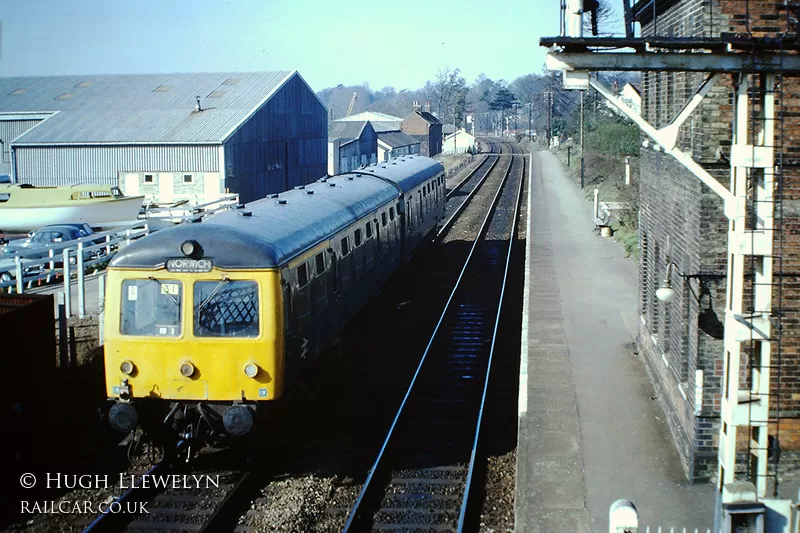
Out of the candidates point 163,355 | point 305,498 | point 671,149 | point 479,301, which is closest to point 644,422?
point 305,498

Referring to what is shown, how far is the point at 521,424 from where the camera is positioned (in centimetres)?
1064

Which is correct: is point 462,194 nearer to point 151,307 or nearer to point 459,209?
point 459,209

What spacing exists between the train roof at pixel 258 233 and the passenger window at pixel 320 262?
0.20 m

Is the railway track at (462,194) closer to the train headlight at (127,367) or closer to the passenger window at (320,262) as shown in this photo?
the passenger window at (320,262)

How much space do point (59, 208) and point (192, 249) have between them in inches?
833

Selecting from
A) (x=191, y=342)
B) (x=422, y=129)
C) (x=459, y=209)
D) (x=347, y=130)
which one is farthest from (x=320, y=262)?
(x=422, y=129)

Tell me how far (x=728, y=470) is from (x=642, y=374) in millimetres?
6415

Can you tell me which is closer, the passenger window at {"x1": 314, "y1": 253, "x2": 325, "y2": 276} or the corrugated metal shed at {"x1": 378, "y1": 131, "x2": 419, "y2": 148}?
the passenger window at {"x1": 314, "y1": 253, "x2": 325, "y2": 276}

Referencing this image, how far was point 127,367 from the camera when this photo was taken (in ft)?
30.8

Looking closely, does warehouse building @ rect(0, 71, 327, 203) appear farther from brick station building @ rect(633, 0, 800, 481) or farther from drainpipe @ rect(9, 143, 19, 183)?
brick station building @ rect(633, 0, 800, 481)

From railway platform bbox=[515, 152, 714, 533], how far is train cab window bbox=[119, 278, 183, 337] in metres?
4.12

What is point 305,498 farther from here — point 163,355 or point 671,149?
point 671,149

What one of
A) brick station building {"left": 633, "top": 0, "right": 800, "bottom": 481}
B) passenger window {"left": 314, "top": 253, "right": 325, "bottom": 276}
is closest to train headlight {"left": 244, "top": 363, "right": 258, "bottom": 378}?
passenger window {"left": 314, "top": 253, "right": 325, "bottom": 276}

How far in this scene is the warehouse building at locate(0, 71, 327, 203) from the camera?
3634 cm
